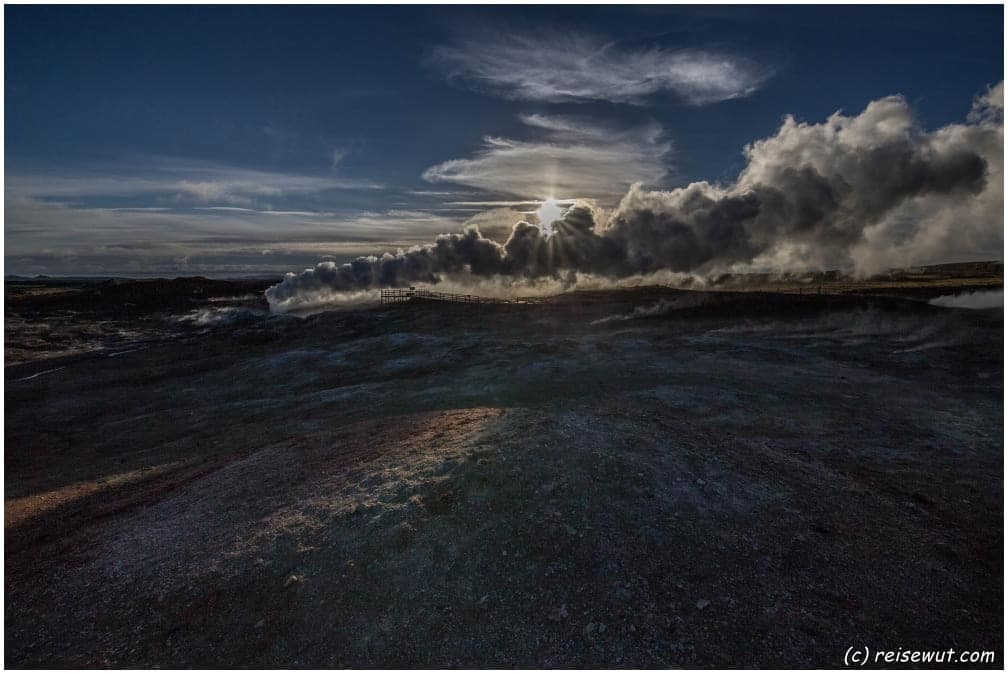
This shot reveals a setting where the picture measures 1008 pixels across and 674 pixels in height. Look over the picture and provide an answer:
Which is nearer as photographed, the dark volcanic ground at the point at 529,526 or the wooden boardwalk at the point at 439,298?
the dark volcanic ground at the point at 529,526

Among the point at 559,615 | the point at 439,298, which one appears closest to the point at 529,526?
the point at 559,615

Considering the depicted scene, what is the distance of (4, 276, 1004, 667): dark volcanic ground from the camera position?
7941 mm

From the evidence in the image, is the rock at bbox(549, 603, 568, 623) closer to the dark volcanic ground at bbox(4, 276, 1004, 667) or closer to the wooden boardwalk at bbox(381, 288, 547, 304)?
the dark volcanic ground at bbox(4, 276, 1004, 667)

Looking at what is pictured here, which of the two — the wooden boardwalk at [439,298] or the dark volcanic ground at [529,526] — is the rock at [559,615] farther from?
the wooden boardwalk at [439,298]

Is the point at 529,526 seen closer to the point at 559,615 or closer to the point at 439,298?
the point at 559,615

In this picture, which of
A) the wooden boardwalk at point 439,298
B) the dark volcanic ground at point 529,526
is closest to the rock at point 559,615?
the dark volcanic ground at point 529,526

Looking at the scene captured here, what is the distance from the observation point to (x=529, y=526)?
9906 millimetres

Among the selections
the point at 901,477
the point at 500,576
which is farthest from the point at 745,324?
the point at 500,576

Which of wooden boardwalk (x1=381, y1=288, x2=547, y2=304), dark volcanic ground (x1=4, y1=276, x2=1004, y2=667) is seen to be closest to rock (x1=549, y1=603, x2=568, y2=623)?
dark volcanic ground (x1=4, y1=276, x2=1004, y2=667)

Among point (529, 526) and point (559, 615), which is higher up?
point (529, 526)

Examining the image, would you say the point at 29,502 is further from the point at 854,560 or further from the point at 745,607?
the point at 854,560

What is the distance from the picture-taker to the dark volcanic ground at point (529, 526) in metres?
7.94

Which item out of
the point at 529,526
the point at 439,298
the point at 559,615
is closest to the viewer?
the point at 559,615

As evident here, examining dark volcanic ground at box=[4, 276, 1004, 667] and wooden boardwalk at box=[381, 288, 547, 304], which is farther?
wooden boardwalk at box=[381, 288, 547, 304]
